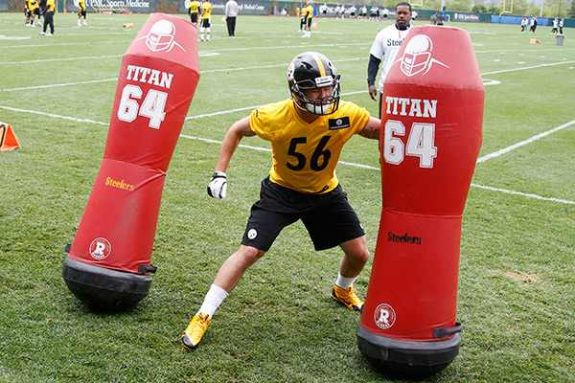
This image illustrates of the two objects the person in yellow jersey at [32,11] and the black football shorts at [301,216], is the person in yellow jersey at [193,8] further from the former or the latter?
the black football shorts at [301,216]

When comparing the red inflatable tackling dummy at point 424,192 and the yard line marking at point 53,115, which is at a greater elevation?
the red inflatable tackling dummy at point 424,192

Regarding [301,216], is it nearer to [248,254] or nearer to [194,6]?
[248,254]

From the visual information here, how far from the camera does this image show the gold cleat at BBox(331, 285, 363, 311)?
495 centimetres

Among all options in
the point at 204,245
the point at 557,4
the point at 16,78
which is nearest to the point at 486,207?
the point at 204,245

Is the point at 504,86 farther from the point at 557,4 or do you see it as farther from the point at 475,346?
the point at 557,4

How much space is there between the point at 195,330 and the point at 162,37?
5.68 ft

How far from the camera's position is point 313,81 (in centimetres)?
409

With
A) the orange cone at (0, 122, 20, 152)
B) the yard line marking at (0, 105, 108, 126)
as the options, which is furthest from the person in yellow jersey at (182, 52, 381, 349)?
the yard line marking at (0, 105, 108, 126)

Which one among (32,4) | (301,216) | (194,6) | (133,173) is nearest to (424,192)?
(301,216)

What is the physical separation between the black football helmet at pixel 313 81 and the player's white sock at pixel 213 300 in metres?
1.14

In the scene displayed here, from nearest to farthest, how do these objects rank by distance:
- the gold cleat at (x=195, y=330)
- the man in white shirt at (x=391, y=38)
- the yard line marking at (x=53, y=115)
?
1. the gold cleat at (x=195, y=330)
2. the man in white shirt at (x=391, y=38)
3. the yard line marking at (x=53, y=115)

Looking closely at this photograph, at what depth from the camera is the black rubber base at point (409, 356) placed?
3.91 m

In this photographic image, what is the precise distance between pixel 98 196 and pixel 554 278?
10.8ft

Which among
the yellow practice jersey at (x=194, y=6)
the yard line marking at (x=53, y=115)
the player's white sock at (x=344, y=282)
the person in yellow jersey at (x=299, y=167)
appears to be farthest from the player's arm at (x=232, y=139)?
the yellow practice jersey at (x=194, y=6)
